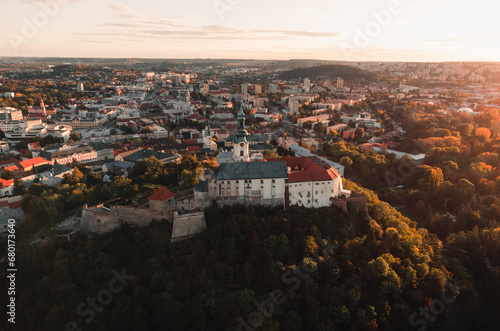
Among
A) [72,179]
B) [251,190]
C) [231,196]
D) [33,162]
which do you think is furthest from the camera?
[33,162]

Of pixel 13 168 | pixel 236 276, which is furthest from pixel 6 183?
pixel 236 276

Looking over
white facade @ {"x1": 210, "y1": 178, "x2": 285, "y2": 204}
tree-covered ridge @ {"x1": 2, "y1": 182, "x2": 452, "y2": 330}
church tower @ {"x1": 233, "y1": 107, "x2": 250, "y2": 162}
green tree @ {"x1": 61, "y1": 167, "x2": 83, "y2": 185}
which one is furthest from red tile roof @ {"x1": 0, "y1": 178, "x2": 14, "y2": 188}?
church tower @ {"x1": 233, "y1": 107, "x2": 250, "y2": 162}

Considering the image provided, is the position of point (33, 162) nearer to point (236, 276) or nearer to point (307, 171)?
point (236, 276)

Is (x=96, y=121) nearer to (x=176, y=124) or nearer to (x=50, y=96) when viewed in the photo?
(x=176, y=124)

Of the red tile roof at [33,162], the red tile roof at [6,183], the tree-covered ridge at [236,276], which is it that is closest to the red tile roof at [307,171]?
the tree-covered ridge at [236,276]

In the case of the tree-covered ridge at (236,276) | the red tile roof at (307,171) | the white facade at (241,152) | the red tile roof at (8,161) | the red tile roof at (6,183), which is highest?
the white facade at (241,152)

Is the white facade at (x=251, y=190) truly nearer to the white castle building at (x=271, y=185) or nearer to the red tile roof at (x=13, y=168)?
the white castle building at (x=271, y=185)

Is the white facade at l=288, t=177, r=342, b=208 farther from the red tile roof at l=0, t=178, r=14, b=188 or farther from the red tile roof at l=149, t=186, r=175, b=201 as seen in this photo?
the red tile roof at l=0, t=178, r=14, b=188

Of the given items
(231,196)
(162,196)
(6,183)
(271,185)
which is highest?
(271,185)

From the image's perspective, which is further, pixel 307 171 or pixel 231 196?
pixel 307 171

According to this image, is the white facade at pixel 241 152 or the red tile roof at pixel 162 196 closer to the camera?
the red tile roof at pixel 162 196
